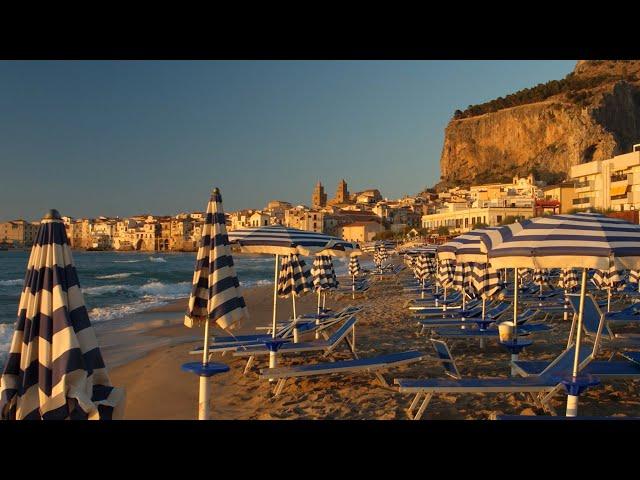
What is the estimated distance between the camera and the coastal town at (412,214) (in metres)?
46.9

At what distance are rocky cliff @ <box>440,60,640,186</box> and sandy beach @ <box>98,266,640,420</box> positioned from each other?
85.8 meters

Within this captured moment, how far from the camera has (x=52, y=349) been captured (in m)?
3.01

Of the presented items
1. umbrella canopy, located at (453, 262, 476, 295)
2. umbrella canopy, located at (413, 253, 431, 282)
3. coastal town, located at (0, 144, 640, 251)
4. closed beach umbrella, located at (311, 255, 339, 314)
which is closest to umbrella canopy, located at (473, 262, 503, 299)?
umbrella canopy, located at (453, 262, 476, 295)

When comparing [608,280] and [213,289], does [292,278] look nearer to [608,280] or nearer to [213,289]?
[213,289]

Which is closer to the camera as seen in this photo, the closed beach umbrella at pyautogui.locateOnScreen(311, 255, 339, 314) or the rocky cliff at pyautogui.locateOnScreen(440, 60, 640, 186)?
the closed beach umbrella at pyautogui.locateOnScreen(311, 255, 339, 314)

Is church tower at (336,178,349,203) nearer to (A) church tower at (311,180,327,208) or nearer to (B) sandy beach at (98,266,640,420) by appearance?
(A) church tower at (311,180,327,208)

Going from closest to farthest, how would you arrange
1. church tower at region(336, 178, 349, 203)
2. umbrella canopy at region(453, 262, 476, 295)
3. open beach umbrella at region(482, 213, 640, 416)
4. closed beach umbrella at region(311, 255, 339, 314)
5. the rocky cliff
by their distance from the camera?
open beach umbrella at region(482, 213, 640, 416) → umbrella canopy at region(453, 262, 476, 295) → closed beach umbrella at region(311, 255, 339, 314) → the rocky cliff → church tower at region(336, 178, 349, 203)

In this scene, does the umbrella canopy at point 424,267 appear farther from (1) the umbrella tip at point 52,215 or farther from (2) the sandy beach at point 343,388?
(1) the umbrella tip at point 52,215

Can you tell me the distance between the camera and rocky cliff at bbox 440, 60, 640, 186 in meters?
87.4

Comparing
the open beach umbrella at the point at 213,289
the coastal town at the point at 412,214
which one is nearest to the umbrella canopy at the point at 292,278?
the open beach umbrella at the point at 213,289

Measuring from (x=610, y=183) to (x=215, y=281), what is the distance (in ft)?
163
